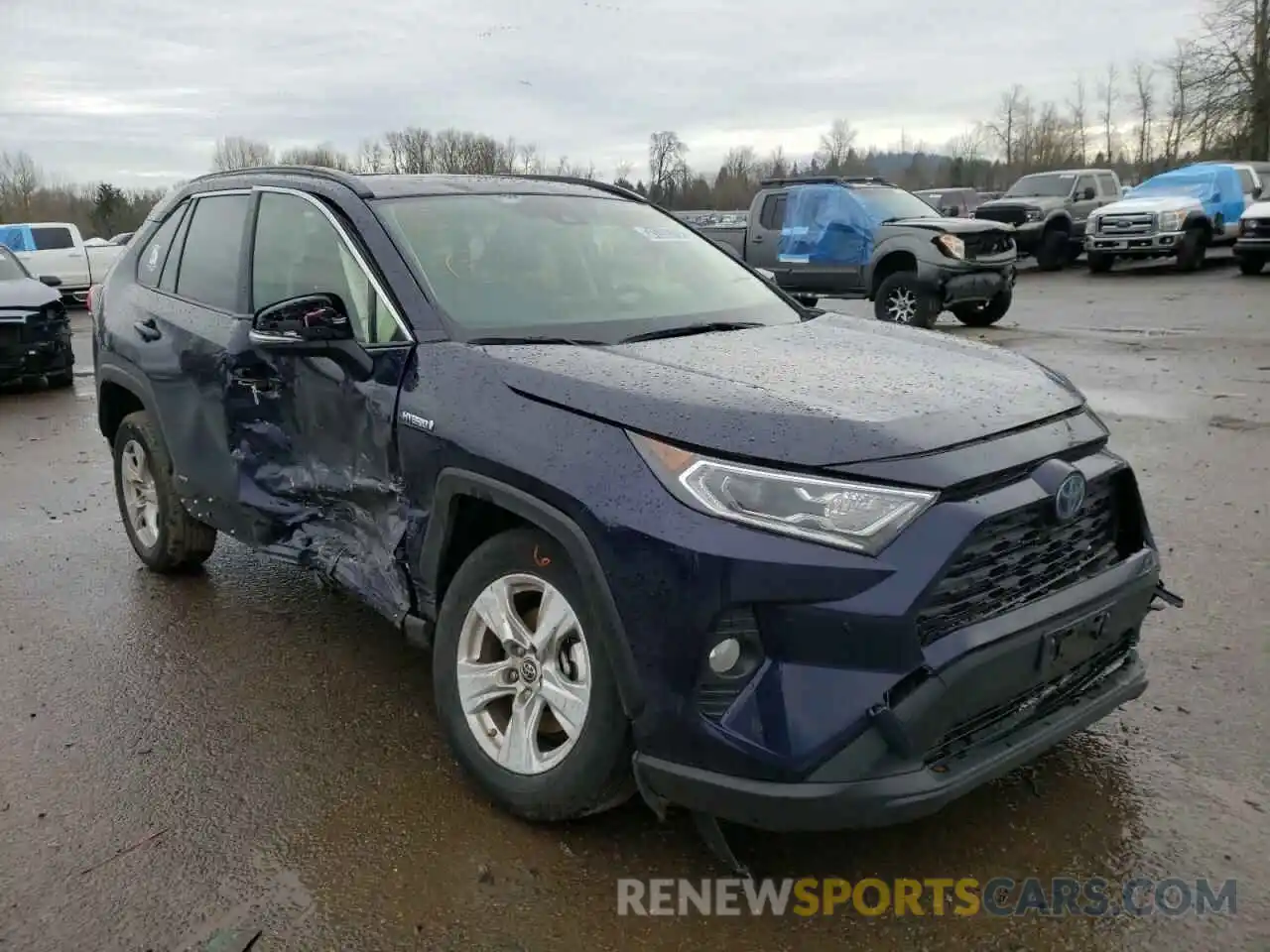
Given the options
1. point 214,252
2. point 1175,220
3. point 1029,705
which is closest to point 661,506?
point 1029,705

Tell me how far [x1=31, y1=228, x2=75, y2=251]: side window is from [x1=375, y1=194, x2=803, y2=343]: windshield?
77.9 feet

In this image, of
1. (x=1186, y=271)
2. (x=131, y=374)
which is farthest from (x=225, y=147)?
(x=131, y=374)

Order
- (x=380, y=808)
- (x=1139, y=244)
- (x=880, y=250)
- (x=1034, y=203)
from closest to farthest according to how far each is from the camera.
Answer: (x=380, y=808), (x=880, y=250), (x=1139, y=244), (x=1034, y=203)

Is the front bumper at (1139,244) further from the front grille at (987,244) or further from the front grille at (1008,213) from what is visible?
the front grille at (987,244)

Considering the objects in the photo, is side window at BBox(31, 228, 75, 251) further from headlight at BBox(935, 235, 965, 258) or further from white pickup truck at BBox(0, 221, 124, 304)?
headlight at BBox(935, 235, 965, 258)

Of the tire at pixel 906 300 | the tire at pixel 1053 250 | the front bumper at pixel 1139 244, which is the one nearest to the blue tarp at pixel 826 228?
the tire at pixel 906 300

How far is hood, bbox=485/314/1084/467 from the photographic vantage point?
2490mm

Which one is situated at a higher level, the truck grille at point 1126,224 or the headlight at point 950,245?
the truck grille at point 1126,224

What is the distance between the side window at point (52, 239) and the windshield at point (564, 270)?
23731 millimetres

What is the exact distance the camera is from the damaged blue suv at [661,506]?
7.73 feet

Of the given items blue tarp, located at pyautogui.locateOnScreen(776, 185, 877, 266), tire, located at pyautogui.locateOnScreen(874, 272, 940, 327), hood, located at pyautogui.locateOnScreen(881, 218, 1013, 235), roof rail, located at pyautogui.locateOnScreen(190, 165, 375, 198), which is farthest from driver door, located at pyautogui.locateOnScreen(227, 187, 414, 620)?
blue tarp, located at pyautogui.locateOnScreen(776, 185, 877, 266)

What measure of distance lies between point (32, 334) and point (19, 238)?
51.1ft

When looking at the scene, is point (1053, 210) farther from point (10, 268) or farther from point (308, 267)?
point (308, 267)

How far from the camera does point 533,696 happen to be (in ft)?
9.48
